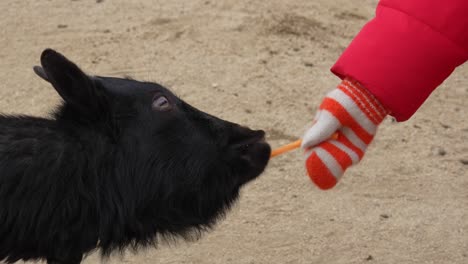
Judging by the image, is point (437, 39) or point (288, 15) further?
point (288, 15)

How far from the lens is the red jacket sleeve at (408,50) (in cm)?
294

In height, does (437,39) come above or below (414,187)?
above

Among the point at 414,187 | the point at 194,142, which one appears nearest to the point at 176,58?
the point at 414,187

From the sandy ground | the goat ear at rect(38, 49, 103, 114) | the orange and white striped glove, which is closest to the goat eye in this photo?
the goat ear at rect(38, 49, 103, 114)

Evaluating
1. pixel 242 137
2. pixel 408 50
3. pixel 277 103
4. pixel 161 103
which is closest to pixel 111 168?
pixel 161 103

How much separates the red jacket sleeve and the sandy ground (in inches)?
59.3

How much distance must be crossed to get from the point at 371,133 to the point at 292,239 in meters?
1.54

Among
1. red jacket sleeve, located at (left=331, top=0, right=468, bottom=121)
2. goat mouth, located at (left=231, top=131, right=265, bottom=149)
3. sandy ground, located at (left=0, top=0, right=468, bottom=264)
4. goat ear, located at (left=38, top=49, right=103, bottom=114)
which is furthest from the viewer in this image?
sandy ground, located at (left=0, top=0, right=468, bottom=264)

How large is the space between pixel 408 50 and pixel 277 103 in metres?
2.70

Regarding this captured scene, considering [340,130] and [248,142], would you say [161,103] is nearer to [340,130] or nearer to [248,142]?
[248,142]

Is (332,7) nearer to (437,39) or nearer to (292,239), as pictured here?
(292,239)

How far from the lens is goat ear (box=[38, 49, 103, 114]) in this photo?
279 cm

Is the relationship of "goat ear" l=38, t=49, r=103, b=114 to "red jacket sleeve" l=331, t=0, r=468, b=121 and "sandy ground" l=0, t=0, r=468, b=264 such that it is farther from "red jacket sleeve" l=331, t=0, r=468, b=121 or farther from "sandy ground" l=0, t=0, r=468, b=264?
"sandy ground" l=0, t=0, r=468, b=264

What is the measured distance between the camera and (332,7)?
6934 millimetres
